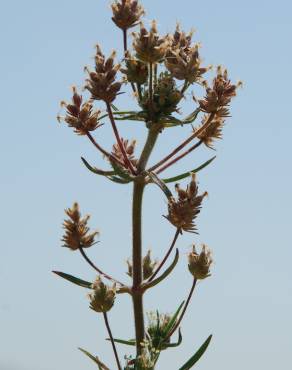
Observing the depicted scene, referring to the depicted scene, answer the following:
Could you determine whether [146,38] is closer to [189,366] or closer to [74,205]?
[74,205]

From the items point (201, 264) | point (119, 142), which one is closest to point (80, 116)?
point (119, 142)

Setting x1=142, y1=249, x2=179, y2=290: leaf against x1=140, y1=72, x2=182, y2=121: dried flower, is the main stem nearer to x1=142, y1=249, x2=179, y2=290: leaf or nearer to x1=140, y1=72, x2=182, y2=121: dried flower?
x1=142, y1=249, x2=179, y2=290: leaf

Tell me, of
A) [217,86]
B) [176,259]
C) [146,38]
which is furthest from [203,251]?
[146,38]

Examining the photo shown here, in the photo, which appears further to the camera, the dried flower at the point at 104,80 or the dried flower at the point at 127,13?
the dried flower at the point at 127,13

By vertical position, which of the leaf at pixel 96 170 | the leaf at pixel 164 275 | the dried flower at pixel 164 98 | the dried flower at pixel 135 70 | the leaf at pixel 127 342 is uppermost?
the dried flower at pixel 135 70

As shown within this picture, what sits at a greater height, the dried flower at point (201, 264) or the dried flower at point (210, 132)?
the dried flower at point (210, 132)

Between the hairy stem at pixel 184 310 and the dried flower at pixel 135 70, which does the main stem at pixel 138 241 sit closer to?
the hairy stem at pixel 184 310

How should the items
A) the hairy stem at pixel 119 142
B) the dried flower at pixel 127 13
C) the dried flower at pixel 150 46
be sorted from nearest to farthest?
the dried flower at pixel 150 46, the hairy stem at pixel 119 142, the dried flower at pixel 127 13

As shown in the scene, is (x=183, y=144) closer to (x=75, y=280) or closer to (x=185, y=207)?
(x=185, y=207)

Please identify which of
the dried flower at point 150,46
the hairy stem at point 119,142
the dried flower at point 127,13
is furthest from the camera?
the dried flower at point 127,13
